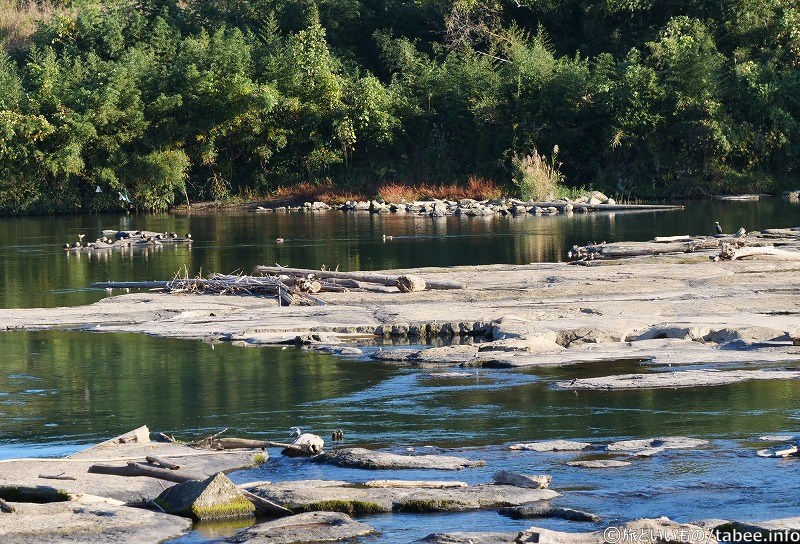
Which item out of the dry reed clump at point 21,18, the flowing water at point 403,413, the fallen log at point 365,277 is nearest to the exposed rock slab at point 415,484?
the flowing water at point 403,413

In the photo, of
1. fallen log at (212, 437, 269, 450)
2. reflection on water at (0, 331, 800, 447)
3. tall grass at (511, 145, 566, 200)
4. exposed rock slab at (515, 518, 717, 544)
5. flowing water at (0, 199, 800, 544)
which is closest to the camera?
exposed rock slab at (515, 518, 717, 544)

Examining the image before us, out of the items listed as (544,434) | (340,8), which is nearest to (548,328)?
(544,434)

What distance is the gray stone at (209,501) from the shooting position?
8.68 metres

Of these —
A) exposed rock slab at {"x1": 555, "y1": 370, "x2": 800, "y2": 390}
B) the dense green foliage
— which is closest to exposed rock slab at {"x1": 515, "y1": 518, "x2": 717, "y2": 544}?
exposed rock slab at {"x1": 555, "y1": 370, "x2": 800, "y2": 390}

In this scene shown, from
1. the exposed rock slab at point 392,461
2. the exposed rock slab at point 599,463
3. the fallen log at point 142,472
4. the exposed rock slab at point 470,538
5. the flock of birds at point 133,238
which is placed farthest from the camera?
the flock of birds at point 133,238

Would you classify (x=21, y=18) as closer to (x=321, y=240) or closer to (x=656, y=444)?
(x=321, y=240)

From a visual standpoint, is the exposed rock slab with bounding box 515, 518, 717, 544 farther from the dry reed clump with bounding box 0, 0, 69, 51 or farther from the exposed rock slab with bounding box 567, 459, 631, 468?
the dry reed clump with bounding box 0, 0, 69, 51

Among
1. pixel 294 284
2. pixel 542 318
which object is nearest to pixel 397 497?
pixel 542 318

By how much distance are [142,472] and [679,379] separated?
5.93 meters

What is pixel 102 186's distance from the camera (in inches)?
2072

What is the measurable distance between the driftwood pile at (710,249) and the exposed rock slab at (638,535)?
1584 cm

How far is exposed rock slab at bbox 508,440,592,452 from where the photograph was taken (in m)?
10.5

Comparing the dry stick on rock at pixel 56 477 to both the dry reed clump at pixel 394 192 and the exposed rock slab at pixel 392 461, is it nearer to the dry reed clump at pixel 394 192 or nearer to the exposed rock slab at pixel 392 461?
the exposed rock slab at pixel 392 461

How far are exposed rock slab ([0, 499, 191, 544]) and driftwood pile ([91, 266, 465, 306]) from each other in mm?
11375
